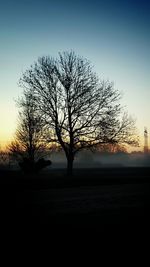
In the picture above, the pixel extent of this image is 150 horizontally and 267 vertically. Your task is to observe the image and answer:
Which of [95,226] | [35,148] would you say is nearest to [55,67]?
[35,148]

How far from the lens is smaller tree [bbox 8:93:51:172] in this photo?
3322 cm

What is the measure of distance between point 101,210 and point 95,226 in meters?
3.06

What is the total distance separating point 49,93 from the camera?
→ 109 ft

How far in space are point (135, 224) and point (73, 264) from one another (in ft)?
12.6

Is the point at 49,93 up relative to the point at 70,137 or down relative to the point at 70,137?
up

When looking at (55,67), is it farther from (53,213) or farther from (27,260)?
(27,260)

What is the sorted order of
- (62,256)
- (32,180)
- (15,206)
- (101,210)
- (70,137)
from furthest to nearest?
(70,137) < (32,180) < (15,206) < (101,210) < (62,256)

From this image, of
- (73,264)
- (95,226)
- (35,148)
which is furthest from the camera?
(35,148)

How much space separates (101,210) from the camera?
11516 mm

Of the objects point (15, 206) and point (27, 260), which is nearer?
point (27, 260)

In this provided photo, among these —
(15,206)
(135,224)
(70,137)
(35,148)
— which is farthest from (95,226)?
(35,148)

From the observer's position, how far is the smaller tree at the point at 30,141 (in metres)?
33.2

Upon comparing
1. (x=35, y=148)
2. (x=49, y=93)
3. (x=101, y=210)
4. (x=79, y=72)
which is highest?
(x=79, y=72)

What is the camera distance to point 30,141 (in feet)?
131
